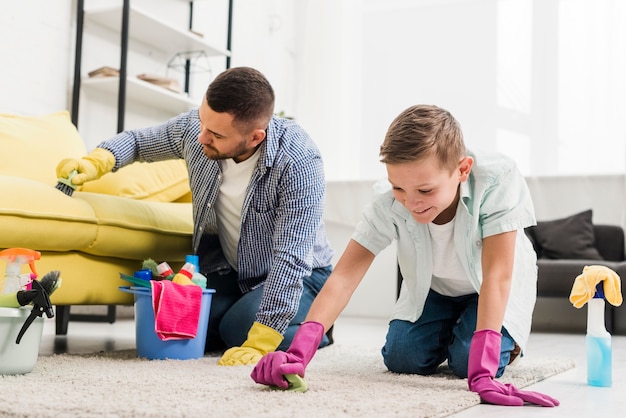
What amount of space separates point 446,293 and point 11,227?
99 cm

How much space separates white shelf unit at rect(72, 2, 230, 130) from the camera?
10.1ft

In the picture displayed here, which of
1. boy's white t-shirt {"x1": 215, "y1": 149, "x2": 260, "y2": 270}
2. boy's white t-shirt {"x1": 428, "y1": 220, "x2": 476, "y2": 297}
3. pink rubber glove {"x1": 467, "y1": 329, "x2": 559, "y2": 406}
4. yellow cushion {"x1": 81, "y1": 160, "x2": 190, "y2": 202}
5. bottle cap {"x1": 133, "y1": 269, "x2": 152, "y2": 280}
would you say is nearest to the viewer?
pink rubber glove {"x1": 467, "y1": 329, "x2": 559, "y2": 406}

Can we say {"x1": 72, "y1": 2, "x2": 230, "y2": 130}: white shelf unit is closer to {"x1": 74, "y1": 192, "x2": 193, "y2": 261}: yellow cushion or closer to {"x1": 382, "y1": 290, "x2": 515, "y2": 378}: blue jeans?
{"x1": 74, "y1": 192, "x2": 193, "y2": 261}: yellow cushion

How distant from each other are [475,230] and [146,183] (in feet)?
3.95

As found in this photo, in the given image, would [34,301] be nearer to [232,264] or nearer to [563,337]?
[232,264]

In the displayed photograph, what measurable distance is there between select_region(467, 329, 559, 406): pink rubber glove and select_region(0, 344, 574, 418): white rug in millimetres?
27

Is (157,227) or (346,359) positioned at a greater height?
(157,227)

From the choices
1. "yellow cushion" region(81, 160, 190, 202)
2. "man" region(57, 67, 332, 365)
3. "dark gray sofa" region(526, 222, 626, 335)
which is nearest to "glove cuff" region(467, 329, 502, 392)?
"man" region(57, 67, 332, 365)

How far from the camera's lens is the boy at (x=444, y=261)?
4.13 feet

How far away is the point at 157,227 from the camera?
6.41ft

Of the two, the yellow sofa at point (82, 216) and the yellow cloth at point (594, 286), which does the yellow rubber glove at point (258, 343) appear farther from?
the yellow cloth at point (594, 286)

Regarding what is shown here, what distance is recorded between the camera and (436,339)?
1.67 metres

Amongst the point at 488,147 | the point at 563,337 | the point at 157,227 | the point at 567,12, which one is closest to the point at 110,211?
the point at 157,227

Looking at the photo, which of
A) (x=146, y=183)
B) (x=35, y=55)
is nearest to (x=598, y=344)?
(x=146, y=183)
